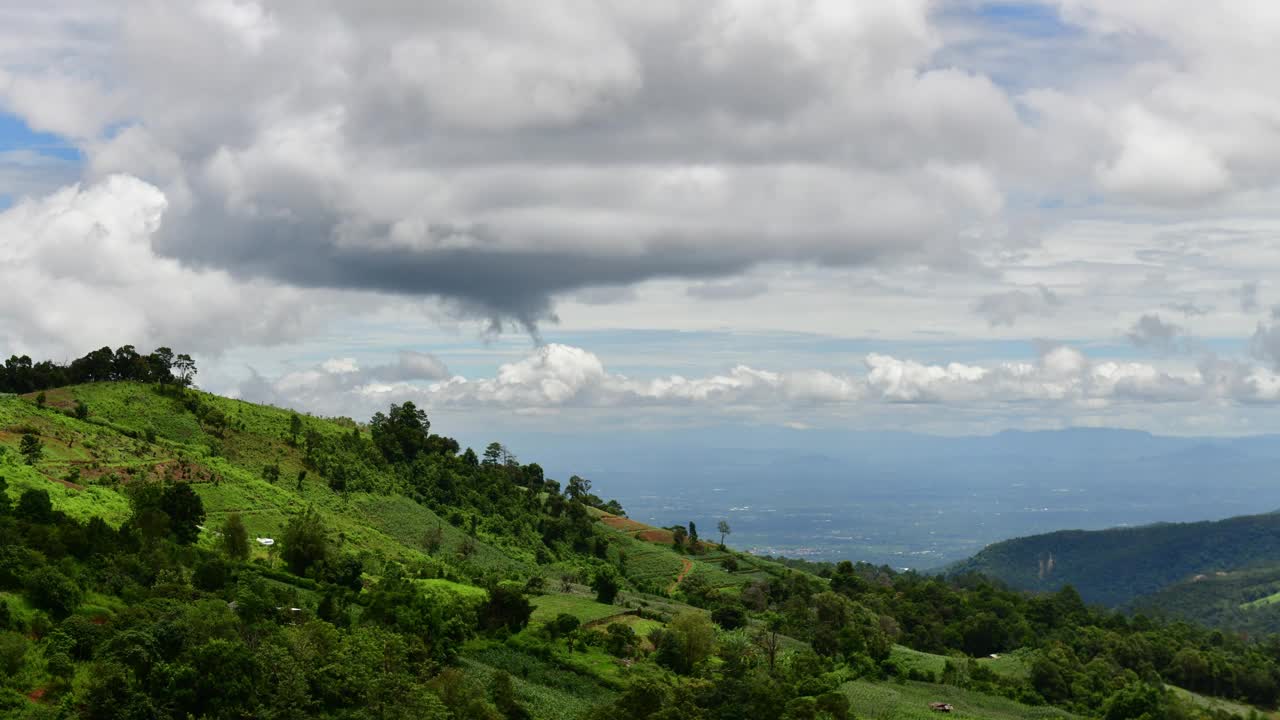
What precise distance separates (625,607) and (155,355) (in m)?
79.1

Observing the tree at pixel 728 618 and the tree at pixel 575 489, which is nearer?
the tree at pixel 728 618

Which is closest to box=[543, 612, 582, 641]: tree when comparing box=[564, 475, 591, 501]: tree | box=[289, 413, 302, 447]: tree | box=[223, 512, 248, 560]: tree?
box=[223, 512, 248, 560]: tree

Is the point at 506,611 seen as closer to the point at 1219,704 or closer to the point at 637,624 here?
the point at 637,624

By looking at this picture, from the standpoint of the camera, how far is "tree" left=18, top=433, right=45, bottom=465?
90688 millimetres

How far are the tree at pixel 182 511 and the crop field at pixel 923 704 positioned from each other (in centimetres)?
5816

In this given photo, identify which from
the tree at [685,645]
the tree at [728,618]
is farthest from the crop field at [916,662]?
the tree at [685,645]

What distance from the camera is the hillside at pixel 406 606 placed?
176 ft

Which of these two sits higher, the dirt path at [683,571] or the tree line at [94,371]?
the tree line at [94,371]

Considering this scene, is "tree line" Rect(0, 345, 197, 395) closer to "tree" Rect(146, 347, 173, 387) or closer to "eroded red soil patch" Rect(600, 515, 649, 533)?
"tree" Rect(146, 347, 173, 387)

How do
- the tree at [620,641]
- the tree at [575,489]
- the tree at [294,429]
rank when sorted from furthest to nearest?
the tree at [575,489], the tree at [294,429], the tree at [620,641]

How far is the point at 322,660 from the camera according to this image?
5747 cm

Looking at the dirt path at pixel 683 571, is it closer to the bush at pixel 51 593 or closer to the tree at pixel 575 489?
the tree at pixel 575 489

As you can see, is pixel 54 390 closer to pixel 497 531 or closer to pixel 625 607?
pixel 497 531

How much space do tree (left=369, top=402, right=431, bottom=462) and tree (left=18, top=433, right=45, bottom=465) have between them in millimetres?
61734
